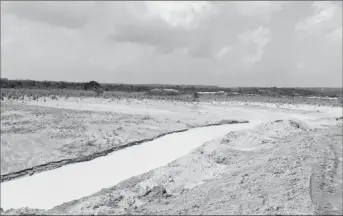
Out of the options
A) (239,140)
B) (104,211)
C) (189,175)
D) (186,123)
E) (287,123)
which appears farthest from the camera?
(186,123)

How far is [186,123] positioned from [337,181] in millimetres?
18393

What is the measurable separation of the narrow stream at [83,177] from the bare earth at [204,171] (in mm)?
849

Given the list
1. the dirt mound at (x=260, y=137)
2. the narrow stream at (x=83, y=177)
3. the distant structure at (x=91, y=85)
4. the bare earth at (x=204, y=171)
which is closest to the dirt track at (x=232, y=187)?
the bare earth at (x=204, y=171)

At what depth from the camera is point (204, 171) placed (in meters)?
13.5

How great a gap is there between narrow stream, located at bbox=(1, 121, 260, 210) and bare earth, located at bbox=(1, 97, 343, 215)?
85cm

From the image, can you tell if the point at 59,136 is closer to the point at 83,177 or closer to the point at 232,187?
the point at 83,177

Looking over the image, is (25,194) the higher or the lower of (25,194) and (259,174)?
the lower

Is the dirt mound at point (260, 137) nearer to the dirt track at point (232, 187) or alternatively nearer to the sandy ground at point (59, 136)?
the dirt track at point (232, 187)

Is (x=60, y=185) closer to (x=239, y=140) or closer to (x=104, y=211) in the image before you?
(x=104, y=211)

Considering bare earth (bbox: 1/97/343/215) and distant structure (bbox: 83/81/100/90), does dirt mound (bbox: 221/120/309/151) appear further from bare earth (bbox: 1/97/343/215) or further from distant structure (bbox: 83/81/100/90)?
distant structure (bbox: 83/81/100/90)

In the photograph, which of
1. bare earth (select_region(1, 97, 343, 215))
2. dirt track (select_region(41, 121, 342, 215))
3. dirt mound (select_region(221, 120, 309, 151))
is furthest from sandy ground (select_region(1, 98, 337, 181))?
dirt mound (select_region(221, 120, 309, 151))

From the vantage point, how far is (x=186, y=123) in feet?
98.0

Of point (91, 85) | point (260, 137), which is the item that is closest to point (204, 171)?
point (260, 137)

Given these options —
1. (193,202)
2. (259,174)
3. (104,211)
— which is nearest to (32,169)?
(104,211)
